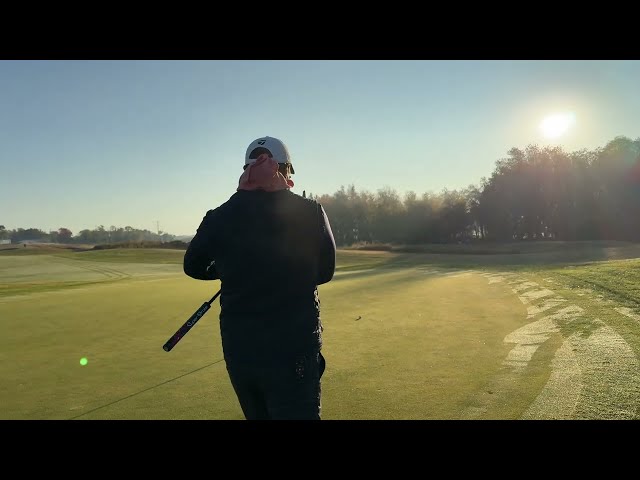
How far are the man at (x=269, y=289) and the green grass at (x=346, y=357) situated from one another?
1.88 m

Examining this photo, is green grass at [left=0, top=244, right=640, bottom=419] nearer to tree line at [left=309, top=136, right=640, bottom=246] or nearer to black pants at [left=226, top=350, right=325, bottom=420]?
black pants at [left=226, top=350, right=325, bottom=420]

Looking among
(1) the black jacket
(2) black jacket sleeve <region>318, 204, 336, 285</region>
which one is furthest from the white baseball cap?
(2) black jacket sleeve <region>318, 204, 336, 285</region>

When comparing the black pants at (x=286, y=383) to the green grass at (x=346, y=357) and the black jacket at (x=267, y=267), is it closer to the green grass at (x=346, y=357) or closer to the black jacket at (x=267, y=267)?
the black jacket at (x=267, y=267)

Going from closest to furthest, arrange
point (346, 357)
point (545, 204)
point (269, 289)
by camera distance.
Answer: point (269, 289), point (346, 357), point (545, 204)

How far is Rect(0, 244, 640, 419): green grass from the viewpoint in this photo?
14.1 ft

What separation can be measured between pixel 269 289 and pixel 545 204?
5616 centimetres

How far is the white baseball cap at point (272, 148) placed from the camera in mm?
2543

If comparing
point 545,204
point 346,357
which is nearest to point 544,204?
point 545,204

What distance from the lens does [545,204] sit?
52.3 metres

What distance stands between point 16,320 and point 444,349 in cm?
819

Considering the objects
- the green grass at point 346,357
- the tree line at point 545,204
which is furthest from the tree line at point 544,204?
the green grass at point 346,357

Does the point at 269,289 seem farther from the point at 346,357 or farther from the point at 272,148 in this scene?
the point at 346,357
